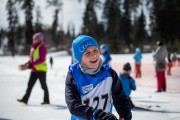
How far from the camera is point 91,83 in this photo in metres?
2.63

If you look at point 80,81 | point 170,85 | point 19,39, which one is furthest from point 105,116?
point 19,39

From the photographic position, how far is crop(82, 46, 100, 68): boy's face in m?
2.57

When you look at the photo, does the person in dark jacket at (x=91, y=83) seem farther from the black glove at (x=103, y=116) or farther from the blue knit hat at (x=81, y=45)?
the black glove at (x=103, y=116)

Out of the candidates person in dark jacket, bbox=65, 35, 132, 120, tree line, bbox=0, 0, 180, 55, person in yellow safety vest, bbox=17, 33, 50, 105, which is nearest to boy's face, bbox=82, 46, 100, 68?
person in dark jacket, bbox=65, 35, 132, 120

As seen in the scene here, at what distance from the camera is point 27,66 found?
7.76 metres

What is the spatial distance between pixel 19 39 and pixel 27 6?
12357mm

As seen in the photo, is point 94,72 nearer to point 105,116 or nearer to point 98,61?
point 98,61

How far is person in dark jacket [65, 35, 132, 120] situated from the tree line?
142 feet

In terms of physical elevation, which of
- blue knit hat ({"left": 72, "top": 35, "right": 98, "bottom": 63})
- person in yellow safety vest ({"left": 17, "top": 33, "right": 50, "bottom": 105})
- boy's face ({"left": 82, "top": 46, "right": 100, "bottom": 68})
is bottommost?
person in yellow safety vest ({"left": 17, "top": 33, "right": 50, "bottom": 105})

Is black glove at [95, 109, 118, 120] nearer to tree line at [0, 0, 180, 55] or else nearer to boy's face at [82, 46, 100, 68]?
boy's face at [82, 46, 100, 68]

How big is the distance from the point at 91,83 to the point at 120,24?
56.2m

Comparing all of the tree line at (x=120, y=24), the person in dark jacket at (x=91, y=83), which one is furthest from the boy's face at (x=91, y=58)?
the tree line at (x=120, y=24)

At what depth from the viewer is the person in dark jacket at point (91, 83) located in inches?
101

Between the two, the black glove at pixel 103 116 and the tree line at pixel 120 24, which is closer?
the black glove at pixel 103 116
